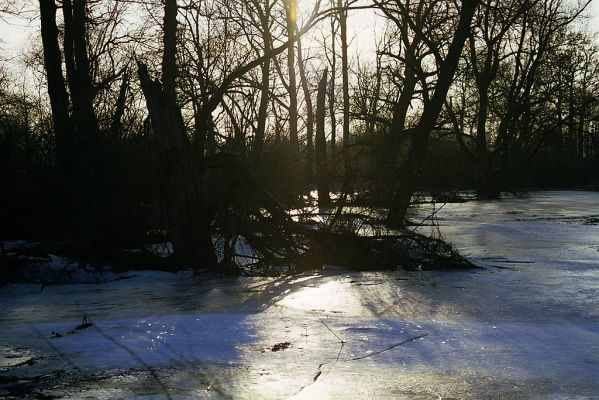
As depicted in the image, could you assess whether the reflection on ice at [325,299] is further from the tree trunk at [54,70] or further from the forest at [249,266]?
the tree trunk at [54,70]

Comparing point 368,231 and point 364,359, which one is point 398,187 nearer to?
point 368,231

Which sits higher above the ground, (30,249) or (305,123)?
(305,123)

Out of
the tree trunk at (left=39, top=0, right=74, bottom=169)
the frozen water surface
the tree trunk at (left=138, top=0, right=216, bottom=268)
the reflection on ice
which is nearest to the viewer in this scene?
the frozen water surface

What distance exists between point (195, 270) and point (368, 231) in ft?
8.33

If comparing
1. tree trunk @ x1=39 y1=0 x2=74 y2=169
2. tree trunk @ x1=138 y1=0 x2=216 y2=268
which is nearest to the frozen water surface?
tree trunk @ x1=138 y1=0 x2=216 y2=268

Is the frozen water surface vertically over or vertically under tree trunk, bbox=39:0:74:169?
under

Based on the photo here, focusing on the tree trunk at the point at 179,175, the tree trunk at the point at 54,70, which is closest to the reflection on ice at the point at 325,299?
the tree trunk at the point at 179,175

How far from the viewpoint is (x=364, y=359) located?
4684mm

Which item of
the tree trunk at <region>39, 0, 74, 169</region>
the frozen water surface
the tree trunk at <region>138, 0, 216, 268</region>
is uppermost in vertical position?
the tree trunk at <region>39, 0, 74, 169</region>

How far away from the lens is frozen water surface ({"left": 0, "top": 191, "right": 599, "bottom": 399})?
162 inches

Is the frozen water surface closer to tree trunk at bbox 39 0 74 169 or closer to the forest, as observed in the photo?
the forest

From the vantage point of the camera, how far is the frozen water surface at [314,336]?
162 inches

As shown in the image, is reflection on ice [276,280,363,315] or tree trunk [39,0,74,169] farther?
tree trunk [39,0,74,169]

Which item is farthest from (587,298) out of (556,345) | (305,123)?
(305,123)
